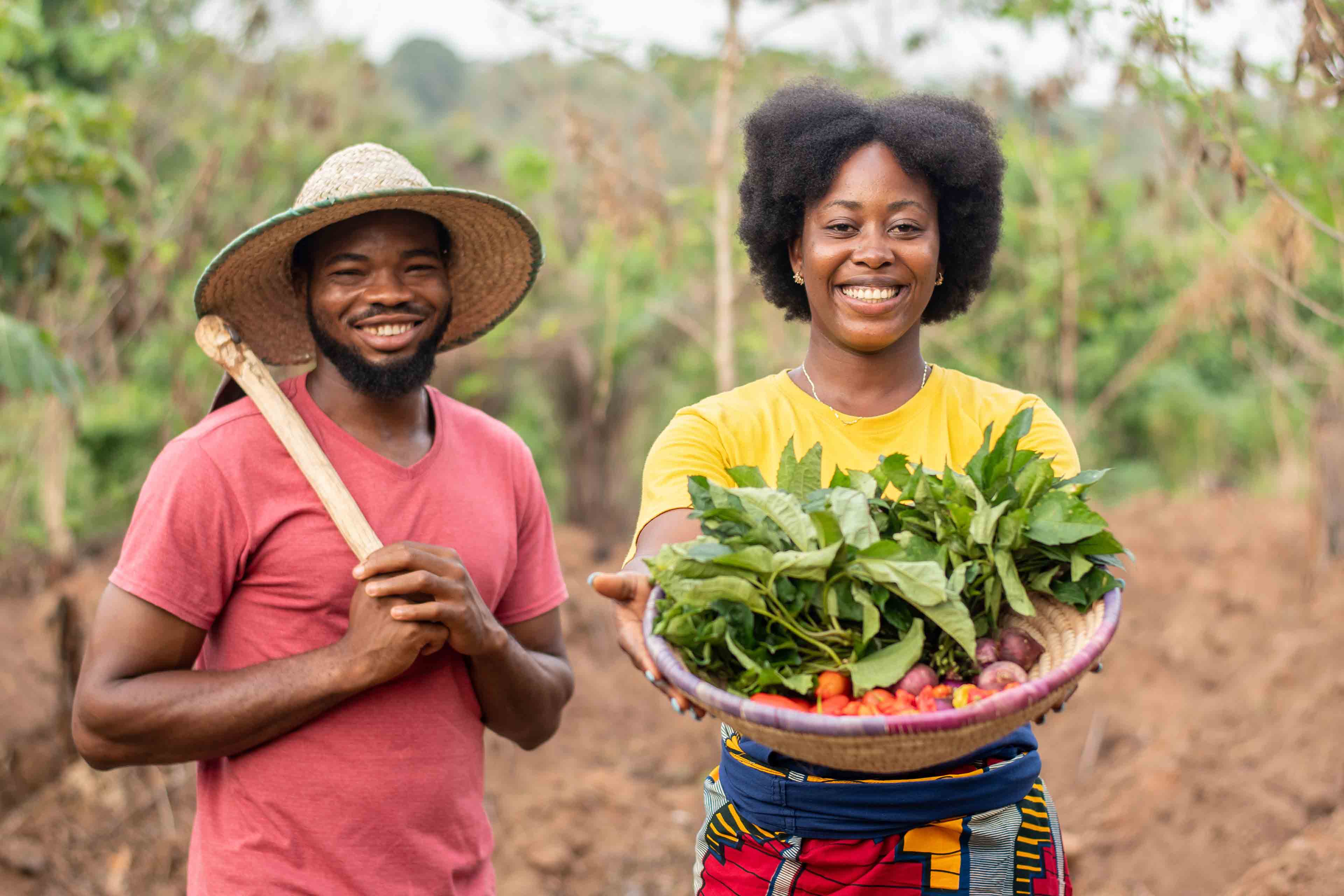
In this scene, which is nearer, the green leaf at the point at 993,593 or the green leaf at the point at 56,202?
the green leaf at the point at 993,593

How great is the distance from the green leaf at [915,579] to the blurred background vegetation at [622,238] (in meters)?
1.40

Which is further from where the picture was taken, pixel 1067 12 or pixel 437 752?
pixel 1067 12

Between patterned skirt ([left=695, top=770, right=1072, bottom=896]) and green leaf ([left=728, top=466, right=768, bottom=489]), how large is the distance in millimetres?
585

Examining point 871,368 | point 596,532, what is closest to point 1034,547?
point 871,368

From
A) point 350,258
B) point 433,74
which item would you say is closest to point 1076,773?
point 350,258

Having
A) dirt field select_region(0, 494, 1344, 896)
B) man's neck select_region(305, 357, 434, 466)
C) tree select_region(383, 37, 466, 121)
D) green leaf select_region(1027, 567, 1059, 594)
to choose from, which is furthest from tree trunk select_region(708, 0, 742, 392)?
tree select_region(383, 37, 466, 121)

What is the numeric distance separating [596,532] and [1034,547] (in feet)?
28.9

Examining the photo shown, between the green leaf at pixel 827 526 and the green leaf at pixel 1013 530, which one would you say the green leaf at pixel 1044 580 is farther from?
the green leaf at pixel 827 526

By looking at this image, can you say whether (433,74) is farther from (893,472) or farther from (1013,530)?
(1013,530)

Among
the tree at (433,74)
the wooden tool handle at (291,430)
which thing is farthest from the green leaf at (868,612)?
the tree at (433,74)

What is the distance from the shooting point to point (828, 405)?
227 centimetres

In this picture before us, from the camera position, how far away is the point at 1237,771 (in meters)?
5.25

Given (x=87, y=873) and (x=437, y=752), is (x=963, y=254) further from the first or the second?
(x=87, y=873)

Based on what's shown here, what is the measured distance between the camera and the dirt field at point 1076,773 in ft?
15.3
